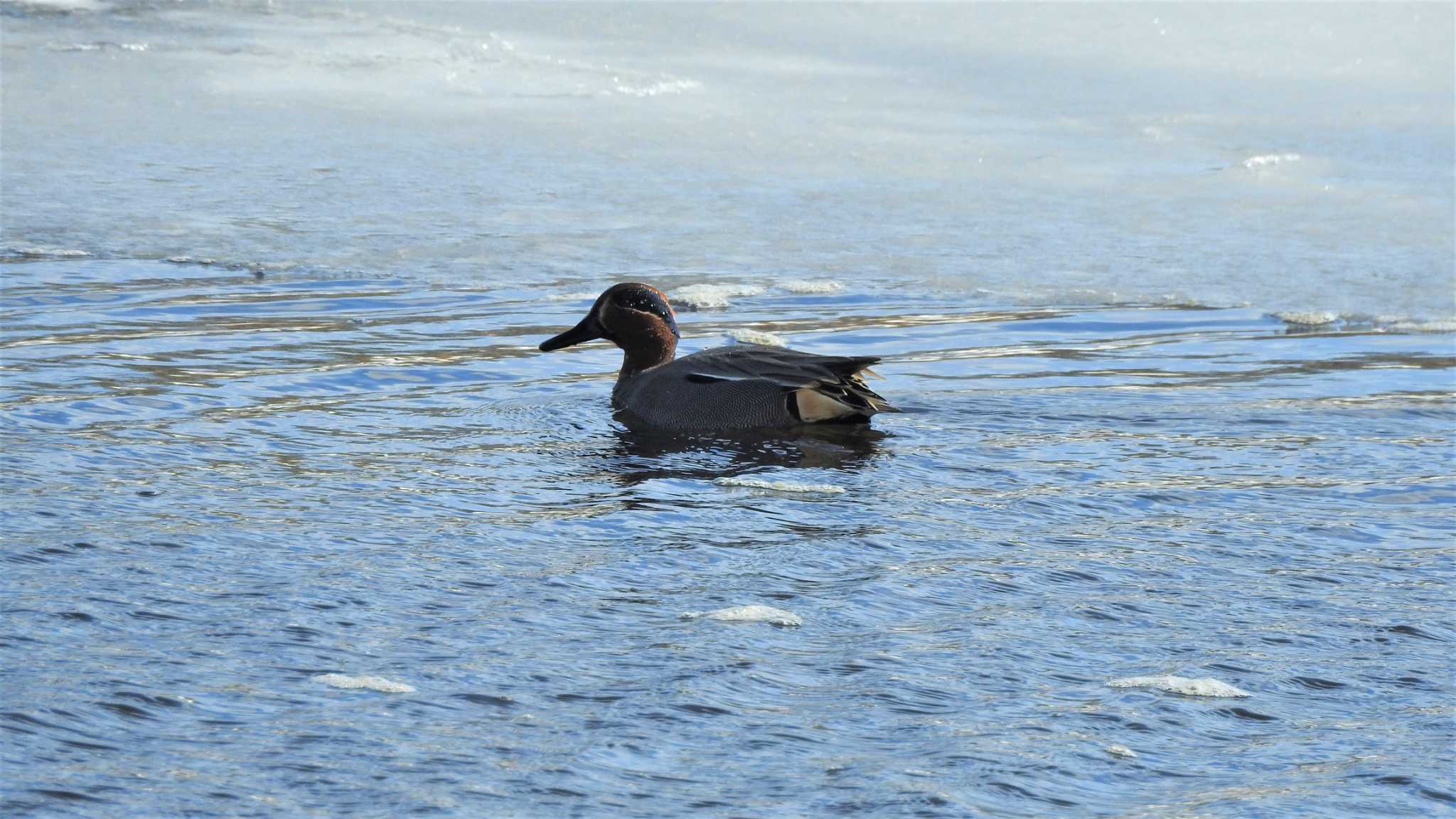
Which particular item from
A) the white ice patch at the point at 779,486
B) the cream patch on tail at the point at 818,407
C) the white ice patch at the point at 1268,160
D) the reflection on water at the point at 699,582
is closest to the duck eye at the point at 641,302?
the reflection on water at the point at 699,582

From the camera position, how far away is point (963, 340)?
29.4 feet

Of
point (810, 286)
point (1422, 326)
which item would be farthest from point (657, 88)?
point (1422, 326)

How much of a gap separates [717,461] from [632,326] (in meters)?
1.42

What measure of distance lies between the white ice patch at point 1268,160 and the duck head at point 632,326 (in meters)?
6.98

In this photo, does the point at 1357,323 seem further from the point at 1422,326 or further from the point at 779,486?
the point at 779,486

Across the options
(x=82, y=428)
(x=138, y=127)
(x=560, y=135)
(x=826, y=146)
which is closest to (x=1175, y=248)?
(x=826, y=146)

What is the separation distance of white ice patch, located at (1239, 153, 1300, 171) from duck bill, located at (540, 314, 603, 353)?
23.6 feet

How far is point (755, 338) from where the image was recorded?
8828 mm

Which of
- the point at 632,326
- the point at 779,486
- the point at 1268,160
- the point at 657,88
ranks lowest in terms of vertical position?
the point at 779,486

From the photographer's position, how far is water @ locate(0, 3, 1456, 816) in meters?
3.84

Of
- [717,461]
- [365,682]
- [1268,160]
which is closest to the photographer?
[365,682]

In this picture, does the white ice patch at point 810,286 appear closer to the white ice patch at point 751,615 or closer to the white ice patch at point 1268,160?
the white ice patch at point 1268,160

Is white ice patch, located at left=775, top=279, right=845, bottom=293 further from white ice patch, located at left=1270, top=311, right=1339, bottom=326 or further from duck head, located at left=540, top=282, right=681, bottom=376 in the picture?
white ice patch, located at left=1270, top=311, right=1339, bottom=326

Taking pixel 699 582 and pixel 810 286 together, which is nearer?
pixel 699 582
